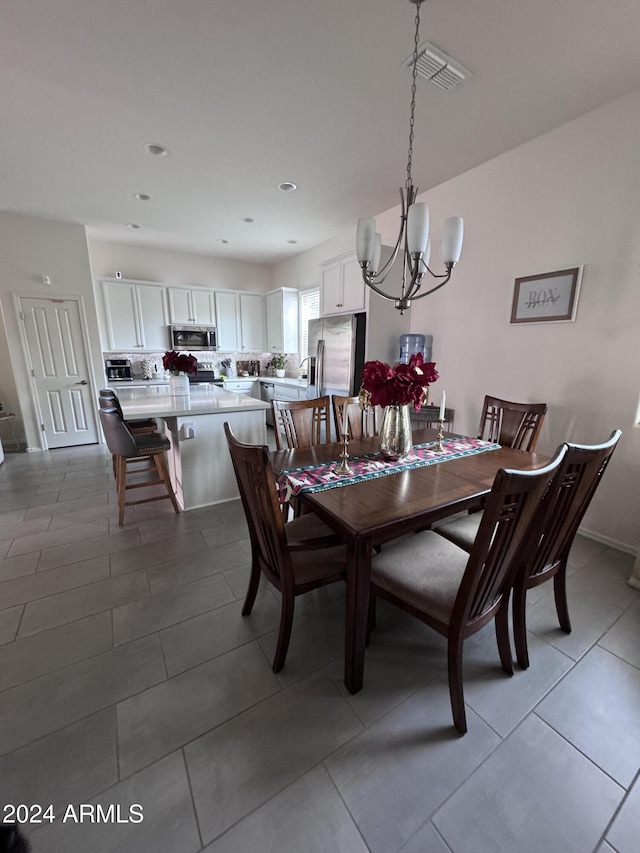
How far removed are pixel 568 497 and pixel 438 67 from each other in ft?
7.84

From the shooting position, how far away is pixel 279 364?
20.8 feet

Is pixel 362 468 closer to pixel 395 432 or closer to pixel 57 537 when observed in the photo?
pixel 395 432

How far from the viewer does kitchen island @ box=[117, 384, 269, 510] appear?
8.93 ft

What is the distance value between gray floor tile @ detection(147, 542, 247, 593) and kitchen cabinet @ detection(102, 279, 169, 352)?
444cm

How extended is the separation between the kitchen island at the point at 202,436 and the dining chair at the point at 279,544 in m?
1.39

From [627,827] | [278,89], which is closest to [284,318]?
[278,89]

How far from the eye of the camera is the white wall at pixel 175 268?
531cm

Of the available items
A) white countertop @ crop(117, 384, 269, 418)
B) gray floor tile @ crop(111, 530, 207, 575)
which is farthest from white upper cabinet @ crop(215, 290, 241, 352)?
gray floor tile @ crop(111, 530, 207, 575)

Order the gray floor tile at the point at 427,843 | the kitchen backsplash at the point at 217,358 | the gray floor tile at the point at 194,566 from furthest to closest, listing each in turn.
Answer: the kitchen backsplash at the point at 217,358 → the gray floor tile at the point at 194,566 → the gray floor tile at the point at 427,843

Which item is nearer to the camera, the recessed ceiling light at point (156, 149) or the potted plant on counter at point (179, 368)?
the recessed ceiling light at point (156, 149)

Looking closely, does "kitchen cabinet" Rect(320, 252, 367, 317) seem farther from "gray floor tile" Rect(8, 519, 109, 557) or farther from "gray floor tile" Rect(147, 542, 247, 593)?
"gray floor tile" Rect(8, 519, 109, 557)

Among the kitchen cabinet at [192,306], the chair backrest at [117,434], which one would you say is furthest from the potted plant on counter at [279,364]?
the chair backrest at [117,434]

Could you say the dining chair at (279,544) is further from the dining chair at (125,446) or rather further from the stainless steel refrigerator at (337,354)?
the stainless steel refrigerator at (337,354)

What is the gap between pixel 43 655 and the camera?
4.99 feet
